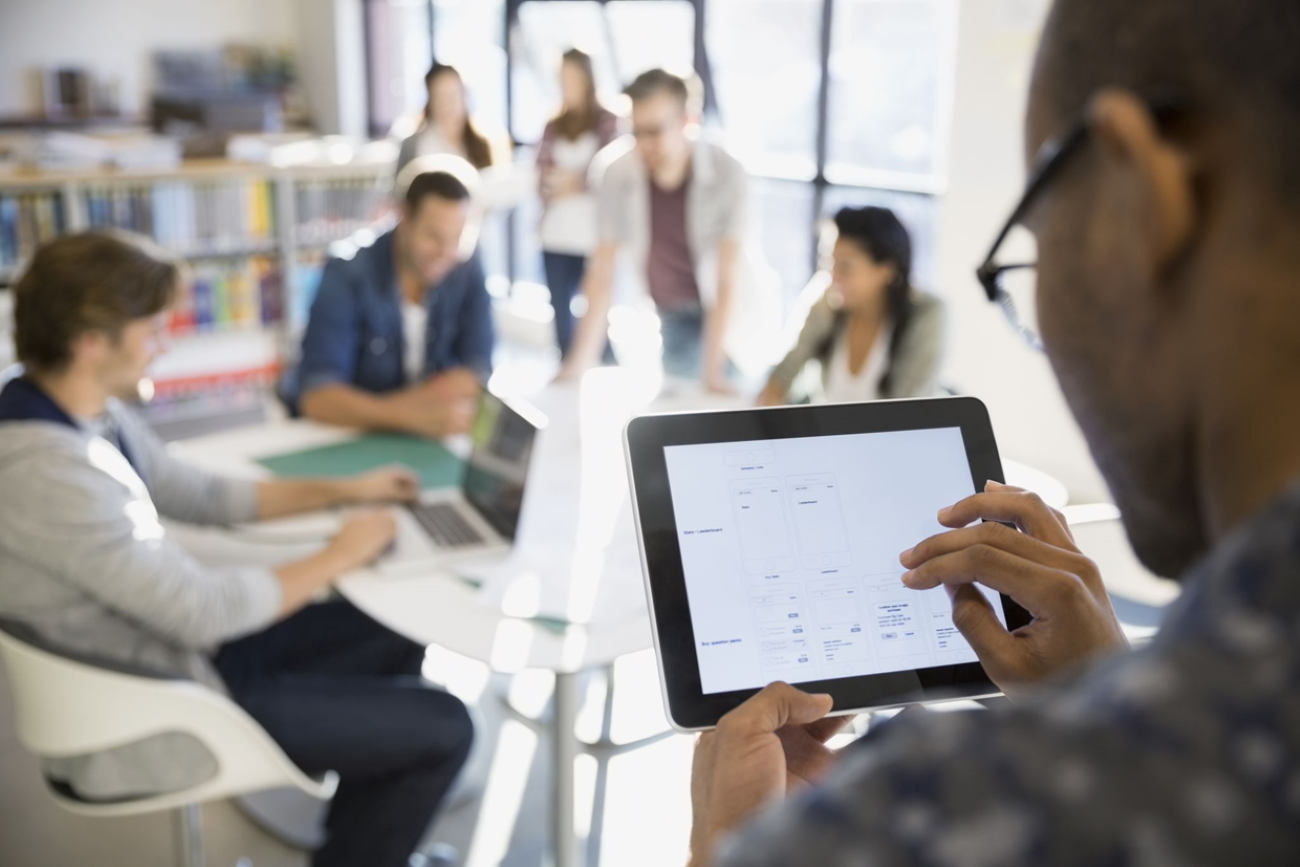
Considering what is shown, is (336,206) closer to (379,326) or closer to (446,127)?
(446,127)

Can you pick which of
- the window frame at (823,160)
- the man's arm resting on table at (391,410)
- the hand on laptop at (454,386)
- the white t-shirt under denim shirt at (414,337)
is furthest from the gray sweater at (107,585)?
the window frame at (823,160)

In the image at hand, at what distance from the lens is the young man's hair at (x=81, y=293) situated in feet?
6.24

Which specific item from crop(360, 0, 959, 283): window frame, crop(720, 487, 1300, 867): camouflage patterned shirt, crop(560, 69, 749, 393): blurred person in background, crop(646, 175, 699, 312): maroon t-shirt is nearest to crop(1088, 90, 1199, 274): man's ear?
crop(720, 487, 1300, 867): camouflage patterned shirt

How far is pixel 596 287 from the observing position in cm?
361

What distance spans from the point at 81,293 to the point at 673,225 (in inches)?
83.9

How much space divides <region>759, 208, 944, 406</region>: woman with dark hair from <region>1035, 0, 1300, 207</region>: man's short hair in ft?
7.36

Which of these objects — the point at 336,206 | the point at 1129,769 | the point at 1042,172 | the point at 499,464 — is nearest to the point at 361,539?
the point at 499,464

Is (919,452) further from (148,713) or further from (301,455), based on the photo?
(301,455)

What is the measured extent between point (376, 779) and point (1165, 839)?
1.91 meters

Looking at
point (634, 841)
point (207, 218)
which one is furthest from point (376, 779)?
point (207, 218)

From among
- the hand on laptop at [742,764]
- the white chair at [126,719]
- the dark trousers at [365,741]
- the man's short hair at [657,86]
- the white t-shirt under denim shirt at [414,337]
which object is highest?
the man's short hair at [657,86]

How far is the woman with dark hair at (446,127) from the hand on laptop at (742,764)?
5.12 metres

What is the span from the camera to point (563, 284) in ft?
18.3

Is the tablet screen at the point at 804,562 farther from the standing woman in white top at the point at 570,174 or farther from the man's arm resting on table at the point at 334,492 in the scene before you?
the standing woman in white top at the point at 570,174
